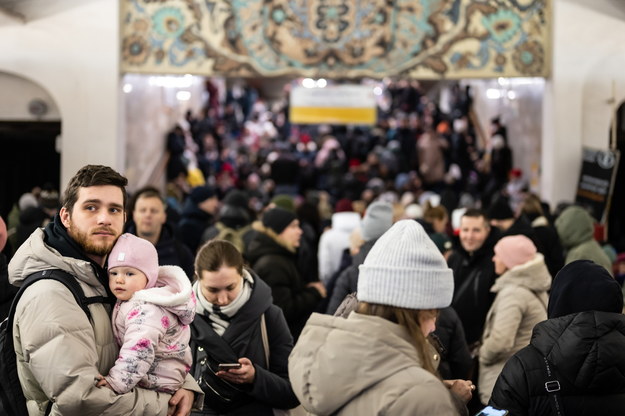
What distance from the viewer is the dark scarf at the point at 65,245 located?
11.0 feet

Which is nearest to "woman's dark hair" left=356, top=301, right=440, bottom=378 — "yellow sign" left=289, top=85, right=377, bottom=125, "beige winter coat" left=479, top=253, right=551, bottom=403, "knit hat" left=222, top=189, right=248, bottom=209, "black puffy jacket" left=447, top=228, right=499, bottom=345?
"beige winter coat" left=479, top=253, right=551, bottom=403

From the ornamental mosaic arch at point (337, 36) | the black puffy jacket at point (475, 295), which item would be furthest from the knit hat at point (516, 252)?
the ornamental mosaic arch at point (337, 36)

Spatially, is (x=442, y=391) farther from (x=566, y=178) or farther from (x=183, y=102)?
(x=183, y=102)

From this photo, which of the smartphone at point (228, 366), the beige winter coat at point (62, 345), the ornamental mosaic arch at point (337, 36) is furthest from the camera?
the ornamental mosaic arch at point (337, 36)

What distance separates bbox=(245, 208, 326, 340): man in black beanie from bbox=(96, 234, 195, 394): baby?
2.37 m

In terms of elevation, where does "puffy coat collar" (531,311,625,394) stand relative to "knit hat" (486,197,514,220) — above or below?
below

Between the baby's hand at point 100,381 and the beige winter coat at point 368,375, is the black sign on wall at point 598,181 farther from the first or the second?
the beige winter coat at point 368,375

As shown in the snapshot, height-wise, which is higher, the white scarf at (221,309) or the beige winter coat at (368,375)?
the beige winter coat at (368,375)

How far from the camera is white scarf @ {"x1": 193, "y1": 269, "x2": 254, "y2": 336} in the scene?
170 inches

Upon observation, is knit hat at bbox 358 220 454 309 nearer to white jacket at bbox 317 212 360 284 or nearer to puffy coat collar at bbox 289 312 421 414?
puffy coat collar at bbox 289 312 421 414

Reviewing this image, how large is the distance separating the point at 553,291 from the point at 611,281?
258mm

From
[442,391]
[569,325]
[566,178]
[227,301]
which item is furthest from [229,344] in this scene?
[566,178]

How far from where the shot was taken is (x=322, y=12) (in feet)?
43.1

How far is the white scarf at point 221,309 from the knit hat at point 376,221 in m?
2.34
